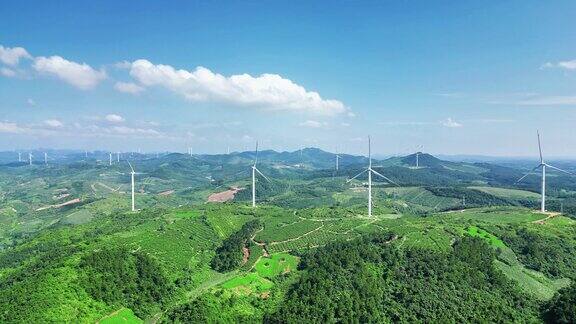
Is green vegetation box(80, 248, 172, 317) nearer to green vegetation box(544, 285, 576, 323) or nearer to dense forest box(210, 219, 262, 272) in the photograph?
dense forest box(210, 219, 262, 272)

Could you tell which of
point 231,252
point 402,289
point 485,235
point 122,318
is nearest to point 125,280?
point 122,318

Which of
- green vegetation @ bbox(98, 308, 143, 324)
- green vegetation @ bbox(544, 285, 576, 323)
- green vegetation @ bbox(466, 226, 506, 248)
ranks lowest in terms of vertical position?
green vegetation @ bbox(98, 308, 143, 324)

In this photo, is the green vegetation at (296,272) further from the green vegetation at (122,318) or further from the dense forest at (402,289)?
the green vegetation at (122,318)

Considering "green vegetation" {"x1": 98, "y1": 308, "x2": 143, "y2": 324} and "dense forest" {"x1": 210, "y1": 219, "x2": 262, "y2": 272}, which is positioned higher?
"dense forest" {"x1": 210, "y1": 219, "x2": 262, "y2": 272}

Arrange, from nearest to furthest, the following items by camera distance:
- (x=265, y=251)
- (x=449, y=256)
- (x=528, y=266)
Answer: (x=449, y=256), (x=528, y=266), (x=265, y=251)

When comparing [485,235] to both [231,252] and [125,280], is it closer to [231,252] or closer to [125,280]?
[231,252]

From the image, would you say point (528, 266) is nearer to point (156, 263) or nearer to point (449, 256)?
point (449, 256)

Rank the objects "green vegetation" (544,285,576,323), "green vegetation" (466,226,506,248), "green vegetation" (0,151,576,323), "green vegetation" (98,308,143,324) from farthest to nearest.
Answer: "green vegetation" (466,226,506,248)
"green vegetation" (0,151,576,323)
"green vegetation" (98,308,143,324)
"green vegetation" (544,285,576,323)

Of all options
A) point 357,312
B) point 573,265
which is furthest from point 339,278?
point 573,265

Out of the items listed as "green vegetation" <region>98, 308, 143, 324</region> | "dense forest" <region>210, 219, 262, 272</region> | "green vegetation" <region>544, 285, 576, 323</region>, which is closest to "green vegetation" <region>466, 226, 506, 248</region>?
"green vegetation" <region>544, 285, 576, 323</region>

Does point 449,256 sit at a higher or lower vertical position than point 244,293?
higher

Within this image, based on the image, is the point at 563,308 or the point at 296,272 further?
the point at 296,272
